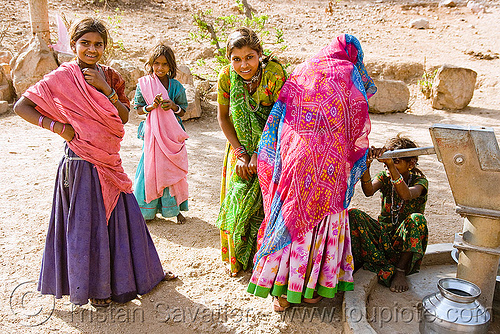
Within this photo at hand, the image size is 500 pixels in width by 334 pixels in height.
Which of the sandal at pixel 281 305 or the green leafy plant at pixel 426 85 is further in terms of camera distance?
the green leafy plant at pixel 426 85

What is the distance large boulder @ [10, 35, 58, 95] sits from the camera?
923cm

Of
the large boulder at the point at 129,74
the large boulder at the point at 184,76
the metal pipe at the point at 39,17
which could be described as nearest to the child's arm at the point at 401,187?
the large boulder at the point at 184,76

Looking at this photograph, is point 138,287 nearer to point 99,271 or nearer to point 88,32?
point 99,271

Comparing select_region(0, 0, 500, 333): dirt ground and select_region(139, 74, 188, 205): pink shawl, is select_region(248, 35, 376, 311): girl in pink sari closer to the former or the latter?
select_region(0, 0, 500, 333): dirt ground

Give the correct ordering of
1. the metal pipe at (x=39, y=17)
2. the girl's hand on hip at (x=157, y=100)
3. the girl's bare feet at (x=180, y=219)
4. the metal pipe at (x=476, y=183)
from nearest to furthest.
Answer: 1. the metal pipe at (x=476, y=183)
2. the girl's hand on hip at (x=157, y=100)
3. the girl's bare feet at (x=180, y=219)
4. the metal pipe at (x=39, y=17)

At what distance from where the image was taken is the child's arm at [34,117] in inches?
105

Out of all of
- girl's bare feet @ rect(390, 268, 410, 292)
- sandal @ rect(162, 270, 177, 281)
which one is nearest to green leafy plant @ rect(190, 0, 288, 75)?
sandal @ rect(162, 270, 177, 281)

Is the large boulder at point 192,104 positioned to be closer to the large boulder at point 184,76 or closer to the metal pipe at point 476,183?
the large boulder at point 184,76

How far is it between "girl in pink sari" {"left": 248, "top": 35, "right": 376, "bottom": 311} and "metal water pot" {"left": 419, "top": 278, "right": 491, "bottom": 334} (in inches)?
23.9

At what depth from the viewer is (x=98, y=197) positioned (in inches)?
113

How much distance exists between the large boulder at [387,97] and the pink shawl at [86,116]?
7209 mm

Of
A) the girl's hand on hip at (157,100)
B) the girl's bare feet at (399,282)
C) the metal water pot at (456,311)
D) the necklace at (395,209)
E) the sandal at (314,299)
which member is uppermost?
the girl's hand on hip at (157,100)

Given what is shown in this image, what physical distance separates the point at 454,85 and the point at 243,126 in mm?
7425

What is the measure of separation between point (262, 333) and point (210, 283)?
715 millimetres
